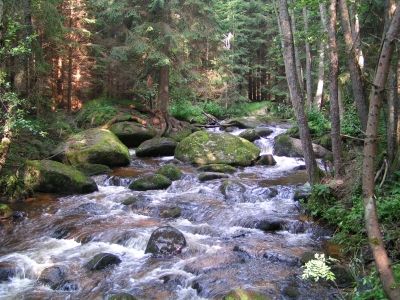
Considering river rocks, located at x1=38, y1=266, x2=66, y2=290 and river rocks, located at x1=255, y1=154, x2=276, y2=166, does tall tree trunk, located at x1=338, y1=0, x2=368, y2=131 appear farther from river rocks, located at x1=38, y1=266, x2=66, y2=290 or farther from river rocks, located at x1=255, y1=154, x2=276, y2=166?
river rocks, located at x1=38, y1=266, x2=66, y2=290

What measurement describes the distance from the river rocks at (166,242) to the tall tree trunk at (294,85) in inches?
147

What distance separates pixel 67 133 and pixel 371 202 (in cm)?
1522

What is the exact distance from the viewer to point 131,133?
1858 cm

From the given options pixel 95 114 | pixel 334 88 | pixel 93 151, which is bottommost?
pixel 93 151

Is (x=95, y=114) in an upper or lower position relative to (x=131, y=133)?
upper

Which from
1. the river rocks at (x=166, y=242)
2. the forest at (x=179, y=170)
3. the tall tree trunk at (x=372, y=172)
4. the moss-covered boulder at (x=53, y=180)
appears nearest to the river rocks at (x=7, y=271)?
the forest at (x=179, y=170)

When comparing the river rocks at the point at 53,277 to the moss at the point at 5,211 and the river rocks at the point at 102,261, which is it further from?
the moss at the point at 5,211

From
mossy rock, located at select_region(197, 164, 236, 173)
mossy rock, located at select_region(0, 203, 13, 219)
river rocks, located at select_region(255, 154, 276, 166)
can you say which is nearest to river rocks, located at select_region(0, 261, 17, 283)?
mossy rock, located at select_region(0, 203, 13, 219)

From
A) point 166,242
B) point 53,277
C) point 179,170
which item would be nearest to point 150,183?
point 179,170

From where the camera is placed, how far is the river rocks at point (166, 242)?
8023mm

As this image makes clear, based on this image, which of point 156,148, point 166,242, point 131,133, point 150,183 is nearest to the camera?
point 166,242

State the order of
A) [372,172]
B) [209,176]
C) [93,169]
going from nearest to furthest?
[372,172]
[209,176]
[93,169]

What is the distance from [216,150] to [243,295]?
10.2 metres

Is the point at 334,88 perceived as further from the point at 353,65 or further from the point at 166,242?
the point at 166,242
